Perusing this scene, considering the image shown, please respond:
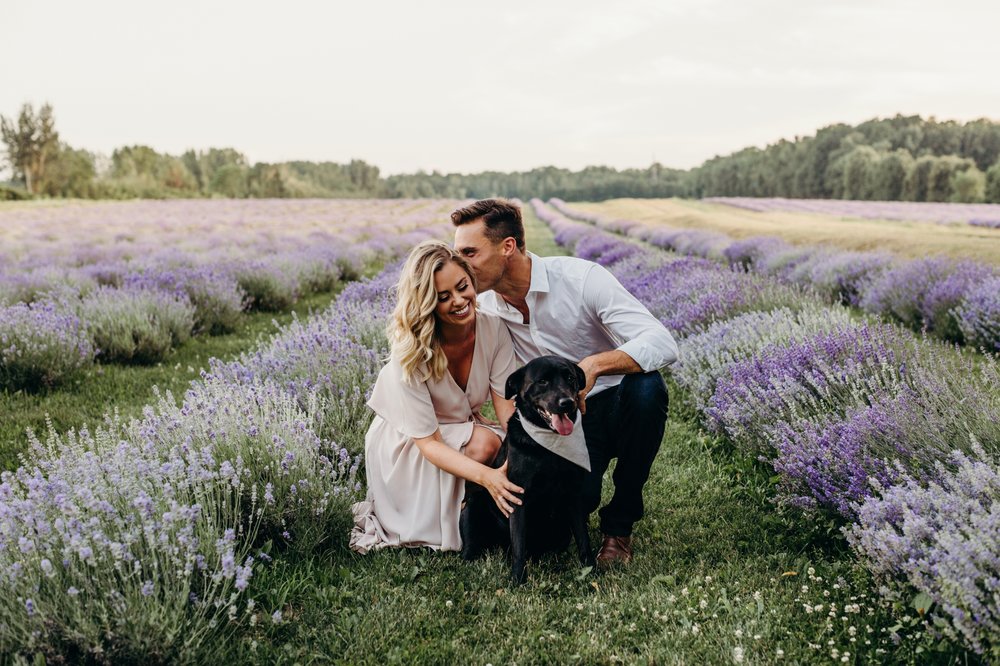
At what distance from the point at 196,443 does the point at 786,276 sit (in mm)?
10502

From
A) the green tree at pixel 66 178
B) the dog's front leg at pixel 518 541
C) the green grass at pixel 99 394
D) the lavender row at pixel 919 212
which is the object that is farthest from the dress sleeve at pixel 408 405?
the green tree at pixel 66 178

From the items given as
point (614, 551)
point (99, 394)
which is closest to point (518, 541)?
point (614, 551)

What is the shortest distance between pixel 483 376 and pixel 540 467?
76cm

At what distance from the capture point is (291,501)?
2883mm

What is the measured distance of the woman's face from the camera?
9.19 ft

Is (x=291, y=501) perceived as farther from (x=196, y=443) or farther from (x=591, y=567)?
(x=591, y=567)

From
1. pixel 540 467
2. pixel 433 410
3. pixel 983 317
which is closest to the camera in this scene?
pixel 540 467

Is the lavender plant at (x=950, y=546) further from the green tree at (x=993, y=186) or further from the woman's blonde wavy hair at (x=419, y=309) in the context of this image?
the green tree at (x=993, y=186)

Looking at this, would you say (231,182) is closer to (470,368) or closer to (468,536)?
(470,368)

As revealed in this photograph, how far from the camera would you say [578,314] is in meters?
3.26

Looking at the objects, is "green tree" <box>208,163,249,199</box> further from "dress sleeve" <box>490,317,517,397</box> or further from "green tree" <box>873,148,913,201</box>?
"dress sleeve" <box>490,317,517,397</box>

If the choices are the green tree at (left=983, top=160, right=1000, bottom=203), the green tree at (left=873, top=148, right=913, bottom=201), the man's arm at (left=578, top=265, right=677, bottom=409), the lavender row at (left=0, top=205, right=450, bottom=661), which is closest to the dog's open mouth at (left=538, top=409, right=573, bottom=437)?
the man's arm at (left=578, top=265, right=677, bottom=409)

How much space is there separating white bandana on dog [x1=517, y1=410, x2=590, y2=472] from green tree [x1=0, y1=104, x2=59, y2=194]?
7126 centimetres

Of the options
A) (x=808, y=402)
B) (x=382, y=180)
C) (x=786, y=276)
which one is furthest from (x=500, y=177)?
(x=808, y=402)
